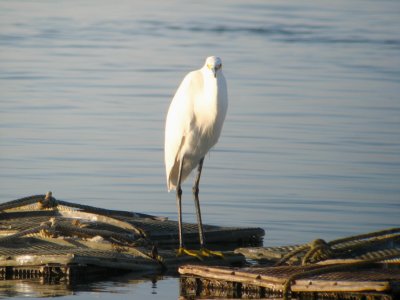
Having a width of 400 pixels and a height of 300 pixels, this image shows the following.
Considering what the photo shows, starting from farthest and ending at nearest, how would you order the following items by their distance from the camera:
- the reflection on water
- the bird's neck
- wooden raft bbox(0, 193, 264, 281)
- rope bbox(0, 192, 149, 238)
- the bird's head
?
rope bbox(0, 192, 149, 238), the bird's neck, the bird's head, wooden raft bbox(0, 193, 264, 281), the reflection on water

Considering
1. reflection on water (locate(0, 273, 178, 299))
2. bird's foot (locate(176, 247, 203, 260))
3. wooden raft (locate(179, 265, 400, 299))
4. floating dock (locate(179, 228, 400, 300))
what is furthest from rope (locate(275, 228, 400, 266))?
reflection on water (locate(0, 273, 178, 299))

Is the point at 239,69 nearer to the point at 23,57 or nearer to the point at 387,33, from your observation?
the point at 23,57

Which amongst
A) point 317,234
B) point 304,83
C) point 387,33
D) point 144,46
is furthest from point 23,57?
point 317,234

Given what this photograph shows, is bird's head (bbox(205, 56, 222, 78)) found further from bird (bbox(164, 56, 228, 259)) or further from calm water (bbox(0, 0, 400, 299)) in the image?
calm water (bbox(0, 0, 400, 299))

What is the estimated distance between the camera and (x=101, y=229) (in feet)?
41.8

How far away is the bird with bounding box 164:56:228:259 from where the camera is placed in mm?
12227

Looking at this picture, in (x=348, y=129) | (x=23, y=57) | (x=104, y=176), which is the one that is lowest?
(x=104, y=176)

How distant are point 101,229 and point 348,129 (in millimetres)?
9040

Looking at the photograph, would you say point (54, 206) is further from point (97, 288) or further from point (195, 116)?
point (97, 288)

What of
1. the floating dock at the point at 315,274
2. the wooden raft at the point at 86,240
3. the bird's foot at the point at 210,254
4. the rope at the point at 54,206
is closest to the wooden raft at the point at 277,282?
the floating dock at the point at 315,274

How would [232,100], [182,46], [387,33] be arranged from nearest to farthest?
[232,100] < [182,46] < [387,33]

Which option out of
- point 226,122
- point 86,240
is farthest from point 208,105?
point 226,122

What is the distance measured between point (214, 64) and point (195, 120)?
71cm

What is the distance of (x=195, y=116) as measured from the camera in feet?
40.9
